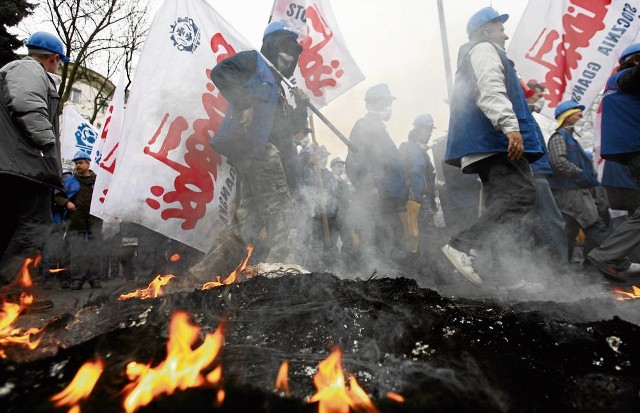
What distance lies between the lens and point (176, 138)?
469 cm

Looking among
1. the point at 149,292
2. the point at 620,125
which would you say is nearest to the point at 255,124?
the point at 149,292

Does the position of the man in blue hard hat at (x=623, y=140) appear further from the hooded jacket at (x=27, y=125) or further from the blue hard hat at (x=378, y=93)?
the hooded jacket at (x=27, y=125)

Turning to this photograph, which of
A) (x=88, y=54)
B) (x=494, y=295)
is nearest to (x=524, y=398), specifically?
(x=494, y=295)

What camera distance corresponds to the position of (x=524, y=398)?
149 centimetres

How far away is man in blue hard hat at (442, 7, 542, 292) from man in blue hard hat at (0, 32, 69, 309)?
12.2 feet

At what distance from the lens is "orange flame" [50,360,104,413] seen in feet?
4.64

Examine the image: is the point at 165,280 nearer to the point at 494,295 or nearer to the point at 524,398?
the point at 494,295

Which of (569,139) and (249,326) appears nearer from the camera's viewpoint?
(249,326)

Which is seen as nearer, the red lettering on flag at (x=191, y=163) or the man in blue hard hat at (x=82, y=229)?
the red lettering on flag at (x=191, y=163)

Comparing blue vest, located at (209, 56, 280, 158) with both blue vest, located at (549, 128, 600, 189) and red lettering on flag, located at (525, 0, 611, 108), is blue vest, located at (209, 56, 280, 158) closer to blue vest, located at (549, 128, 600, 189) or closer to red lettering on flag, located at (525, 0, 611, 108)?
blue vest, located at (549, 128, 600, 189)

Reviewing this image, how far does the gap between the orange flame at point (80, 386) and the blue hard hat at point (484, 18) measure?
4.12m

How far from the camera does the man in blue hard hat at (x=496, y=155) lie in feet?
12.1

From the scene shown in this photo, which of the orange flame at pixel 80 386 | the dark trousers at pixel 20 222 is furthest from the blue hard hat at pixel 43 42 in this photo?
the orange flame at pixel 80 386

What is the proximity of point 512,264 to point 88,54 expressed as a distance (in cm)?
1737
